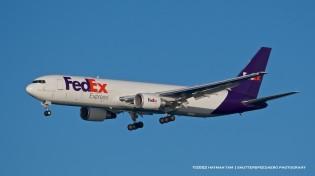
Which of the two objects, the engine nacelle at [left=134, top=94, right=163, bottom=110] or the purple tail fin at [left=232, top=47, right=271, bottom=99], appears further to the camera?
the purple tail fin at [left=232, top=47, right=271, bottom=99]

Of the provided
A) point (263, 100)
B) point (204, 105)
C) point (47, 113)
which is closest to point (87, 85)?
point (47, 113)

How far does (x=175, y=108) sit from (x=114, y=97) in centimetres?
557

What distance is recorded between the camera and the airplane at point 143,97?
6856cm

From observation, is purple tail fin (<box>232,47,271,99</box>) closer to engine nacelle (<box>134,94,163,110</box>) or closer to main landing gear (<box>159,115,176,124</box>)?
main landing gear (<box>159,115,176,124</box>)

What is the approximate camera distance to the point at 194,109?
73312mm

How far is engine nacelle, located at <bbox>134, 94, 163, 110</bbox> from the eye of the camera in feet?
228

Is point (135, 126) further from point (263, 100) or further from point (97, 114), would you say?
point (263, 100)

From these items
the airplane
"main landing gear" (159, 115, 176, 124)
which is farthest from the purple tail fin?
"main landing gear" (159, 115, 176, 124)

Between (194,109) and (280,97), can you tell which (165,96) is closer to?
(194,109)

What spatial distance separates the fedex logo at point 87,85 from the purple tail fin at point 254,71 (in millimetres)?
13035

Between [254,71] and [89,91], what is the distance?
1730 centimetres

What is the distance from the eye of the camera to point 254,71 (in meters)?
78.2

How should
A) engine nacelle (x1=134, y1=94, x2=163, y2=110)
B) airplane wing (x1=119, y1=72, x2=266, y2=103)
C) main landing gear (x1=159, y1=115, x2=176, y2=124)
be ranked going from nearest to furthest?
airplane wing (x1=119, y1=72, x2=266, y2=103), engine nacelle (x1=134, y1=94, x2=163, y2=110), main landing gear (x1=159, y1=115, x2=176, y2=124)

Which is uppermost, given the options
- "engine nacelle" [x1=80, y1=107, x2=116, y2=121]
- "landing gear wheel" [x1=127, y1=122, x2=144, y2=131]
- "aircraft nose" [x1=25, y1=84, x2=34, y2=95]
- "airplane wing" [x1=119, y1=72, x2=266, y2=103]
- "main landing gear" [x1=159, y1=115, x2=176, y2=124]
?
"aircraft nose" [x1=25, y1=84, x2=34, y2=95]
